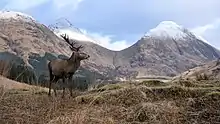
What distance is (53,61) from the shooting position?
1622cm

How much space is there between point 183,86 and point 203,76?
124 inches

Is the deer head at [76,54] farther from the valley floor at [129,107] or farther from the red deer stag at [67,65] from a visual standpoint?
the valley floor at [129,107]

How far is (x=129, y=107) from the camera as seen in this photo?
9125 mm

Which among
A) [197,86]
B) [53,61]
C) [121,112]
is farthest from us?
[53,61]

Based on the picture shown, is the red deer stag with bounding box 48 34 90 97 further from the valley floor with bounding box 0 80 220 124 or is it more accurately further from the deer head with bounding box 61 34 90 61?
the valley floor with bounding box 0 80 220 124

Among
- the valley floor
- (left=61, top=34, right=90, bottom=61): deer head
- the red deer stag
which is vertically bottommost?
Answer: the valley floor

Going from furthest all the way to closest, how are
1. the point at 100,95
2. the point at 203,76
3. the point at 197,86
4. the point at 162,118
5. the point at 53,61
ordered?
the point at 53,61 < the point at 203,76 < the point at 197,86 < the point at 100,95 < the point at 162,118

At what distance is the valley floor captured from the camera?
8.18m

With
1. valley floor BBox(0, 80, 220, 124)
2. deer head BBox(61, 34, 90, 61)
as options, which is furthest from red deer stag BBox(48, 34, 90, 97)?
valley floor BBox(0, 80, 220, 124)

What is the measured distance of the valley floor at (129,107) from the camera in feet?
26.8

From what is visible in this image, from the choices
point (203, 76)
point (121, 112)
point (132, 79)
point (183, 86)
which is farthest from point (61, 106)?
point (203, 76)

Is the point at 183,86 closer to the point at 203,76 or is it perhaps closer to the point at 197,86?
the point at 197,86

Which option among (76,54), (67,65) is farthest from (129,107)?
(76,54)

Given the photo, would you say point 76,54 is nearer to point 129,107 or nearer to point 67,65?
point 67,65
